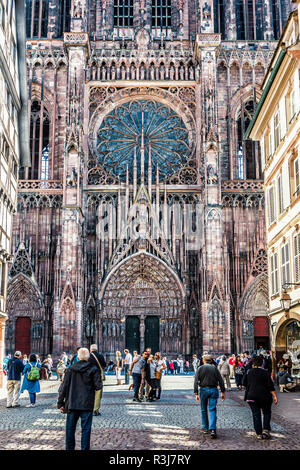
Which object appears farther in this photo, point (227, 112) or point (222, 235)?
point (227, 112)

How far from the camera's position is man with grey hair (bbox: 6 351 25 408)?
15445 millimetres

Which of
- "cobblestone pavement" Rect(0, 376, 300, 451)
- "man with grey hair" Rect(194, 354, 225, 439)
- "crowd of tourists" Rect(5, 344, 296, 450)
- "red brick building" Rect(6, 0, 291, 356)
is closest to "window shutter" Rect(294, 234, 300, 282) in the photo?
"cobblestone pavement" Rect(0, 376, 300, 451)

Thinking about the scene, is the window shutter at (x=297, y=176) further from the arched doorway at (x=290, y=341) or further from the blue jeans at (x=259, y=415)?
the blue jeans at (x=259, y=415)

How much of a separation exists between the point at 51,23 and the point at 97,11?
11.0 ft

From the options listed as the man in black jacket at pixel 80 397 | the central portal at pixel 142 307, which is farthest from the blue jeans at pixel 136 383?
the central portal at pixel 142 307

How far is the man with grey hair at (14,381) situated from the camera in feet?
50.7

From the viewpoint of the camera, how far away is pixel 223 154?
37906 mm

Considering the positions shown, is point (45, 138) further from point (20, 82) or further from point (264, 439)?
point (264, 439)

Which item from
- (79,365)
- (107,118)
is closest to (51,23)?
(107,118)

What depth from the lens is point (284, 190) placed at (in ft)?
68.7

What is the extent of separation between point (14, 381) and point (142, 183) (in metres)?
23.0

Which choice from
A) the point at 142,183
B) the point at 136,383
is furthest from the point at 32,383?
the point at 142,183

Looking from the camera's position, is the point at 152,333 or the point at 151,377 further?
the point at 152,333

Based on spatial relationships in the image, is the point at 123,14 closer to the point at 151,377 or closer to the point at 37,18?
the point at 37,18
